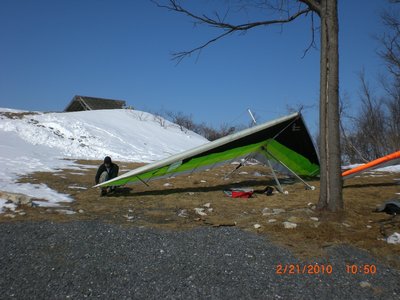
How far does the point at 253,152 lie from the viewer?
828 centimetres

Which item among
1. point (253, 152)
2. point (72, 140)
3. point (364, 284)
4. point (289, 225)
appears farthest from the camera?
point (72, 140)

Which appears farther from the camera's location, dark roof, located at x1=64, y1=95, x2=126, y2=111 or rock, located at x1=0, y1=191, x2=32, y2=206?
dark roof, located at x1=64, y1=95, x2=126, y2=111

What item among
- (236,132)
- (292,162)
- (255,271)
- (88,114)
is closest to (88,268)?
(255,271)

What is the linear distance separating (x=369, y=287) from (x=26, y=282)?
112 inches

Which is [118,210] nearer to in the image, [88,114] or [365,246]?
[365,246]

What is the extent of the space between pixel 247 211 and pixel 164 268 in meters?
2.72

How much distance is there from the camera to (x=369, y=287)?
2.84 meters

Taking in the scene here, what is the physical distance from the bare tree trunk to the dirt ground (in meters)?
0.32

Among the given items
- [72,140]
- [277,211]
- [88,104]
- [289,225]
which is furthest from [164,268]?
[88,104]

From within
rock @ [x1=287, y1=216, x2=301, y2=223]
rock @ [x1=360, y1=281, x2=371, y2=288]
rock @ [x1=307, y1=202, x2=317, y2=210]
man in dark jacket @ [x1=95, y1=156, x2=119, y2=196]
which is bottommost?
rock @ [x1=360, y1=281, x2=371, y2=288]

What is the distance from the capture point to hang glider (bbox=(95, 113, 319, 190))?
655 centimetres
